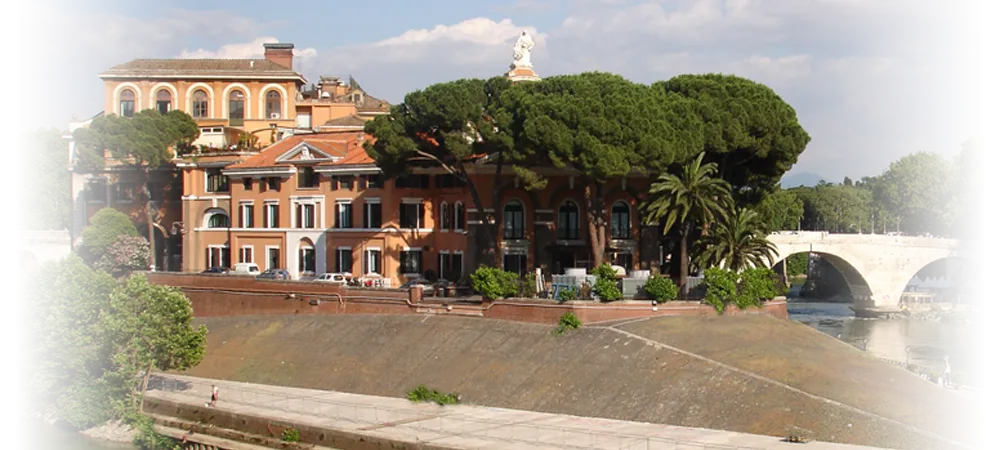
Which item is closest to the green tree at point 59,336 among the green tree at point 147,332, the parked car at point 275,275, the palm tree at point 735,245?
the green tree at point 147,332

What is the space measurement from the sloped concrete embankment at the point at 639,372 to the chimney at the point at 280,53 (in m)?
41.8

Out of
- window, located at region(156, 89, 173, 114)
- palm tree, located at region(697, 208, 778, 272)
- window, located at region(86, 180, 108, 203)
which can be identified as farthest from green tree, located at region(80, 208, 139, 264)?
palm tree, located at region(697, 208, 778, 272)

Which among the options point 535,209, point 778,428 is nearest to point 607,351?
point 778,428

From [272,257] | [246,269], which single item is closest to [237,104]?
[272,257]

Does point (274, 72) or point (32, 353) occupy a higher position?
point (274, 72)

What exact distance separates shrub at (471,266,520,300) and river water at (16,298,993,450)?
1701cm

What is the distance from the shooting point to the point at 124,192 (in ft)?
280

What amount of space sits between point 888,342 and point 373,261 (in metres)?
31.1

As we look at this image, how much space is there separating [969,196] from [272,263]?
54.8m

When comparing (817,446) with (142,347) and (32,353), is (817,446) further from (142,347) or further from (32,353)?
(32,353)

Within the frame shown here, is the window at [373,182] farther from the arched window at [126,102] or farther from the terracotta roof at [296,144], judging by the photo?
the arched window at [126,102]

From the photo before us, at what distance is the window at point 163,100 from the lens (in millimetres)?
93875

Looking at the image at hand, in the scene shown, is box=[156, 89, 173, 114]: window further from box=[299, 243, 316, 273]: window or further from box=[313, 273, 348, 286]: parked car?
box=[313, 273, 348, 286]: parked car

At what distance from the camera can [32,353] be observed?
167 feet
